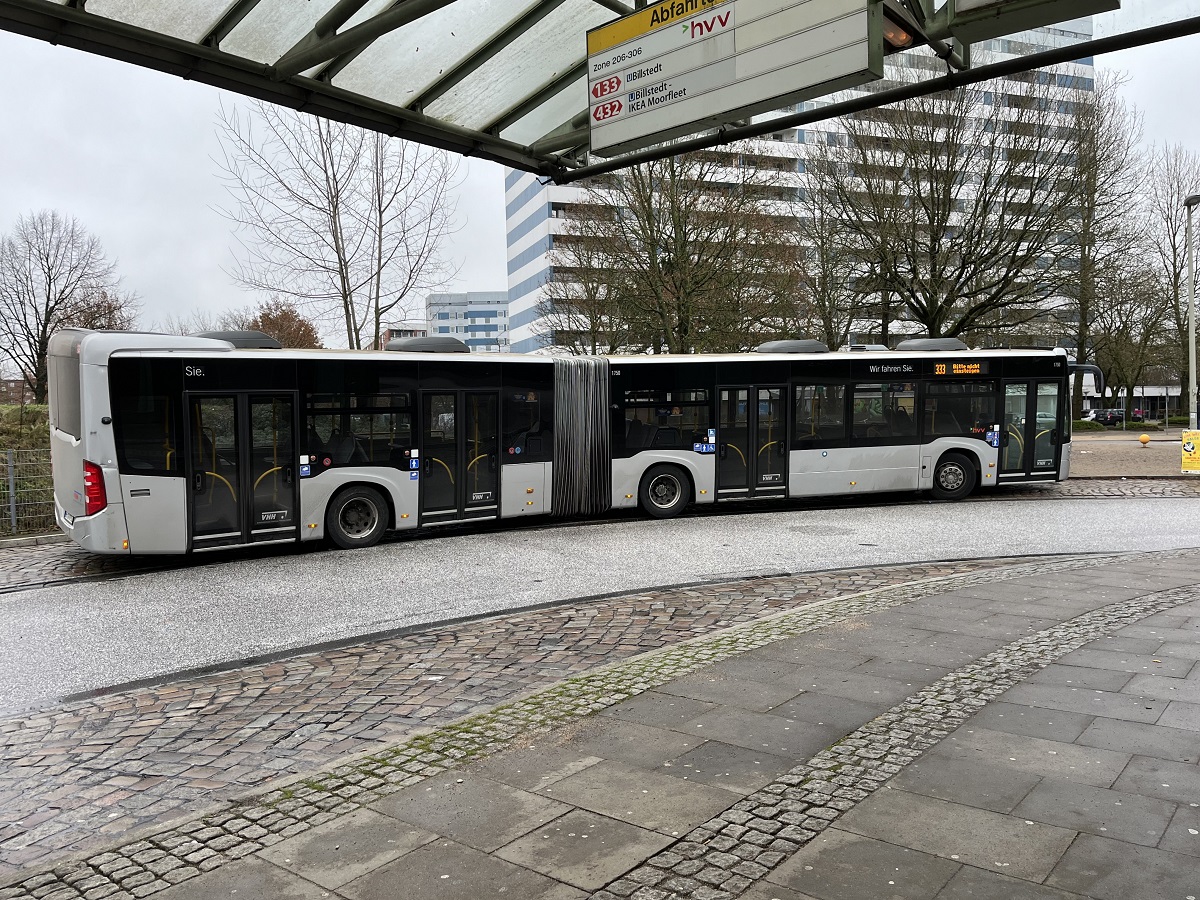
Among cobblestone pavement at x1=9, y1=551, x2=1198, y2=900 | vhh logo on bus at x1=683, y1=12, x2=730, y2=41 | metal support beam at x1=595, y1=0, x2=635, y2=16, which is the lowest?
cobblestone pavement at x1=9, y1=551, x2=1198, y2=900

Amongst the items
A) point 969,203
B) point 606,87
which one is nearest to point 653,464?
point 606,87

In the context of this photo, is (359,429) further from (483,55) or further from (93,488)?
(483,55)

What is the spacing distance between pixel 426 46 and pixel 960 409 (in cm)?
1399

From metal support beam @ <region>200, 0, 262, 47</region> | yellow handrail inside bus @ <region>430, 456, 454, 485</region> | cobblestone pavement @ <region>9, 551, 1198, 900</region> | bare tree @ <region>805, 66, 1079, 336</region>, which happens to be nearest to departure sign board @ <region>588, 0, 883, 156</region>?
metal support beam @ <region>200, 0, 262, 47</region>

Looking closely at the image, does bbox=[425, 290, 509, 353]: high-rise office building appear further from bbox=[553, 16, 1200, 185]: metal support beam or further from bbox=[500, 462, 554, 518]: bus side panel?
bbox=[553, 16, 1200, 185]: metal support beam

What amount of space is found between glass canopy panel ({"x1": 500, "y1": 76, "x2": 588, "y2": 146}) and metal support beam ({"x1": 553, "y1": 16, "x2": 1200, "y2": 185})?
785 millimetres

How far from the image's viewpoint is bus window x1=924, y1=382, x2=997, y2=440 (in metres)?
18.1

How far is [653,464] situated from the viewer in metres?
16.6

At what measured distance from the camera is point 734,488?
17141mm

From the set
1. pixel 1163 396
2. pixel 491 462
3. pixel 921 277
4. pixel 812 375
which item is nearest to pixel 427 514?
pixel 491 462

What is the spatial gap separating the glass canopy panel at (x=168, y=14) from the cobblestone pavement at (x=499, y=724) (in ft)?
15.2

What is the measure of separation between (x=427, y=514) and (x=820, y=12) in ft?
34.1

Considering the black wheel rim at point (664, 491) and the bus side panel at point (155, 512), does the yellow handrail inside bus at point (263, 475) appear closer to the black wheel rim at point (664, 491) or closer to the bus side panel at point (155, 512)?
the bus side panel at point (155, 512)

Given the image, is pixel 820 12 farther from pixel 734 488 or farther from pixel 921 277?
pixel 921 277
